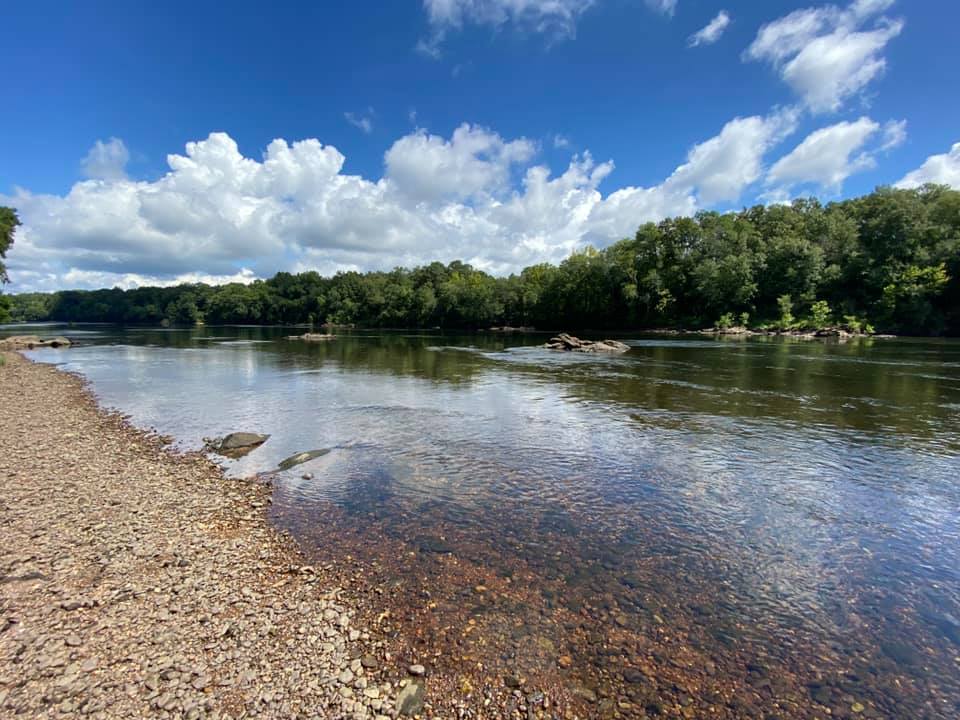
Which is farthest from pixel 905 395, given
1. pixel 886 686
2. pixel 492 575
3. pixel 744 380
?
pixel 492 575

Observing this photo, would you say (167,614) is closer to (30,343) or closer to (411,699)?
(411,699)

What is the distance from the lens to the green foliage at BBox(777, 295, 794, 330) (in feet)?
270

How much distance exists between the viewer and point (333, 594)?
7059 millimetres

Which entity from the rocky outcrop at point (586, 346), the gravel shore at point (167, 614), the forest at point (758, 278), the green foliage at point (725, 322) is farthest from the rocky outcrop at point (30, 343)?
the green foliage at point (725, 322)

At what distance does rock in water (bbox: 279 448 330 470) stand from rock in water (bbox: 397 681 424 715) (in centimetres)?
934

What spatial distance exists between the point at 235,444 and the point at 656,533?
13.3 metres

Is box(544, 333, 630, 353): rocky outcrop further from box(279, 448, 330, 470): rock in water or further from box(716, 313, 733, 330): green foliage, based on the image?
box(716, 313, 733, 330): green foliage

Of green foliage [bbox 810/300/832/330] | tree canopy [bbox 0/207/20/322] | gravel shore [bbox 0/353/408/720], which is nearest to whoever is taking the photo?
gravel shore [bbox 0/353/408/720]

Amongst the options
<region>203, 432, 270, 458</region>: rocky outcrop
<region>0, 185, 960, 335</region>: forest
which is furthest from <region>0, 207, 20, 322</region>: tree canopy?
<region>203, 432, 270, 458</region>: rocky outcrop

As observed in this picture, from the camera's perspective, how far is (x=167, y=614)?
6270 millimetres

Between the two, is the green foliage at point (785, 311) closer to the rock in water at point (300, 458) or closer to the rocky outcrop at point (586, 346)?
the rocky outcrop at point (586, 346)

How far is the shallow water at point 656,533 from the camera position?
19.0 ft

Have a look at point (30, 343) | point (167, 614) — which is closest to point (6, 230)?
point (30, 343)

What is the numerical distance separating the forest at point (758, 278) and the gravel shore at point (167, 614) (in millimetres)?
92737
